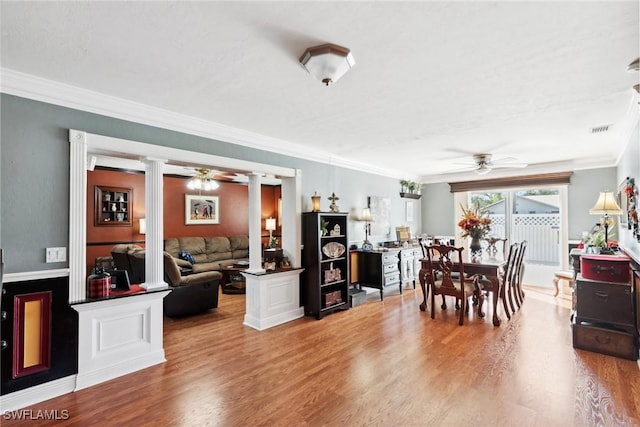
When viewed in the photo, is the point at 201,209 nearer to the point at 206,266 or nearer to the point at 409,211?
the point at 206,266

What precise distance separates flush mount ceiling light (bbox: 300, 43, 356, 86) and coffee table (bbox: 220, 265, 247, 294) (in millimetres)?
4495

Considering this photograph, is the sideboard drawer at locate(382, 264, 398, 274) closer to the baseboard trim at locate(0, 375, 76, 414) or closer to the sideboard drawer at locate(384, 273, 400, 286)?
the sideboard drawer at locate(384, 273, 400, 286)

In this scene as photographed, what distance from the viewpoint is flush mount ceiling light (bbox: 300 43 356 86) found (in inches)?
74.2

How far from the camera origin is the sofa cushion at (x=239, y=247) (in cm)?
736

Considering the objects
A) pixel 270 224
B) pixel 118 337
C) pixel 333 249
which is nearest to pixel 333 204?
pixel 333 249

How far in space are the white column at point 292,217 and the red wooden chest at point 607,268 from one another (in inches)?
131

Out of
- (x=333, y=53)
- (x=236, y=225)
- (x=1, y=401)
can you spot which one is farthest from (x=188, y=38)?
(x=236, y=225)

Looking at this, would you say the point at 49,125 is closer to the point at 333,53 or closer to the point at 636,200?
the point at 333,53

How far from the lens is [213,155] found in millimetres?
3449

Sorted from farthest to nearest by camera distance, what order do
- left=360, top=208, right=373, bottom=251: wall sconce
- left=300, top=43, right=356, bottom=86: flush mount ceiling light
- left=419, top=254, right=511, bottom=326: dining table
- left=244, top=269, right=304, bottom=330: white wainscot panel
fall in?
1. left=360, top=208, right=373, bottom=251: wall sconce
2. left=419, top=254, right=511, bottom=326: dining table
3. left=244, top=269, right=304, bottom=330: white wainscot panel
4. left=300, top=43, right=356, bottom=86: flush mount ceiling light

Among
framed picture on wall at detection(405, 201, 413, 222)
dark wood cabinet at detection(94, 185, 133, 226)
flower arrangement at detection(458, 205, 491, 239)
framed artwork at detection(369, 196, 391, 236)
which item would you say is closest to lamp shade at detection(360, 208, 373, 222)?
framed artwork at detection(369, 196, 391, 236)

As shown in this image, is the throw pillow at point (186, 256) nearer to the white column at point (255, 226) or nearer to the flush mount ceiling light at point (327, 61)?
the white column at point (255, 226)

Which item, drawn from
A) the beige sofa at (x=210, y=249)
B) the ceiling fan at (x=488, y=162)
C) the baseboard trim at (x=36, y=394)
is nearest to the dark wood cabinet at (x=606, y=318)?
the ceiling fan at (x=488, y=162)

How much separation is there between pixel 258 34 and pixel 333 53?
0.45 m
